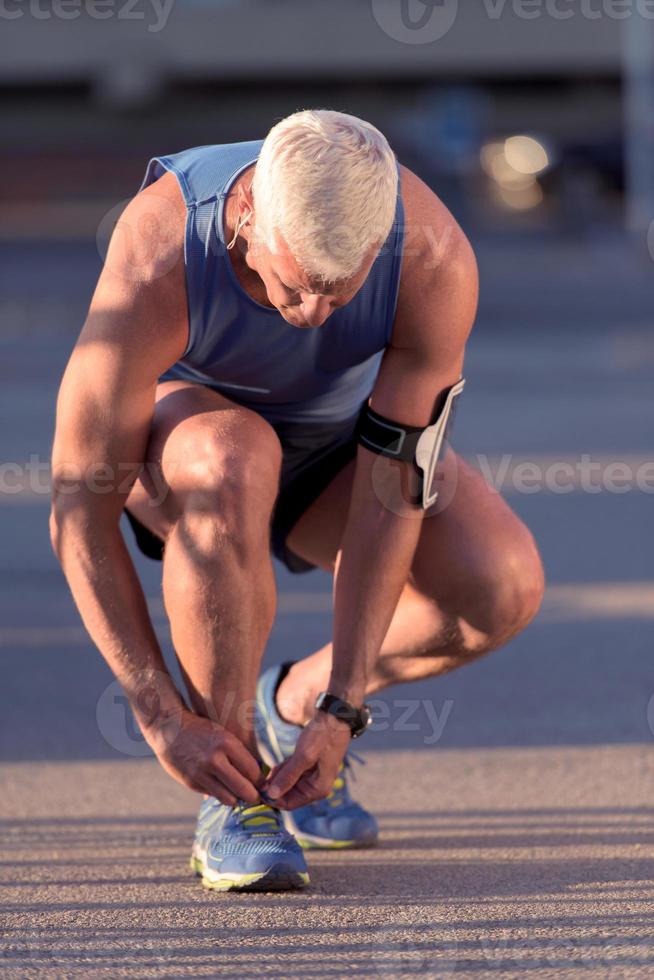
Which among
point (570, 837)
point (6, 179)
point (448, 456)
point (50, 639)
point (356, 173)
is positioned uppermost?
point (356, 173)

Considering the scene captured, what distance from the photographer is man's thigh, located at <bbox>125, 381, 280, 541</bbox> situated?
3.03 metres

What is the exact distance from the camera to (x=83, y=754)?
409 centimetres

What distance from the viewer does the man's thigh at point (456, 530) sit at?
128 inches

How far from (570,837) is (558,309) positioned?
46.2ft

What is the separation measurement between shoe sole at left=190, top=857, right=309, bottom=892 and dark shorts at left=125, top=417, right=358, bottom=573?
0.72 metres

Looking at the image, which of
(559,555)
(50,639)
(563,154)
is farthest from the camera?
(563,154)

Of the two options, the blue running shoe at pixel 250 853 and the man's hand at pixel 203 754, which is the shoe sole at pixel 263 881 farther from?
the man's hand at pixel 203 754

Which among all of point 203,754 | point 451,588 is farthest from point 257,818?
→ point 451,588

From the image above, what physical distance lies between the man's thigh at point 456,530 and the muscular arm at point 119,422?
0.57m

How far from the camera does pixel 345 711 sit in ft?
10.1

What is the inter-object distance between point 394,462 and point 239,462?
1.11 ft

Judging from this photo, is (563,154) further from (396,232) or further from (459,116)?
(396,232)

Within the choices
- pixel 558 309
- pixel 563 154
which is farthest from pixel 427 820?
pixel 563 154

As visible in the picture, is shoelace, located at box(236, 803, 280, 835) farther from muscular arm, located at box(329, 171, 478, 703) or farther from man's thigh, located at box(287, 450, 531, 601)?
man's thigh, located at box(287, 450, 531, 601)
